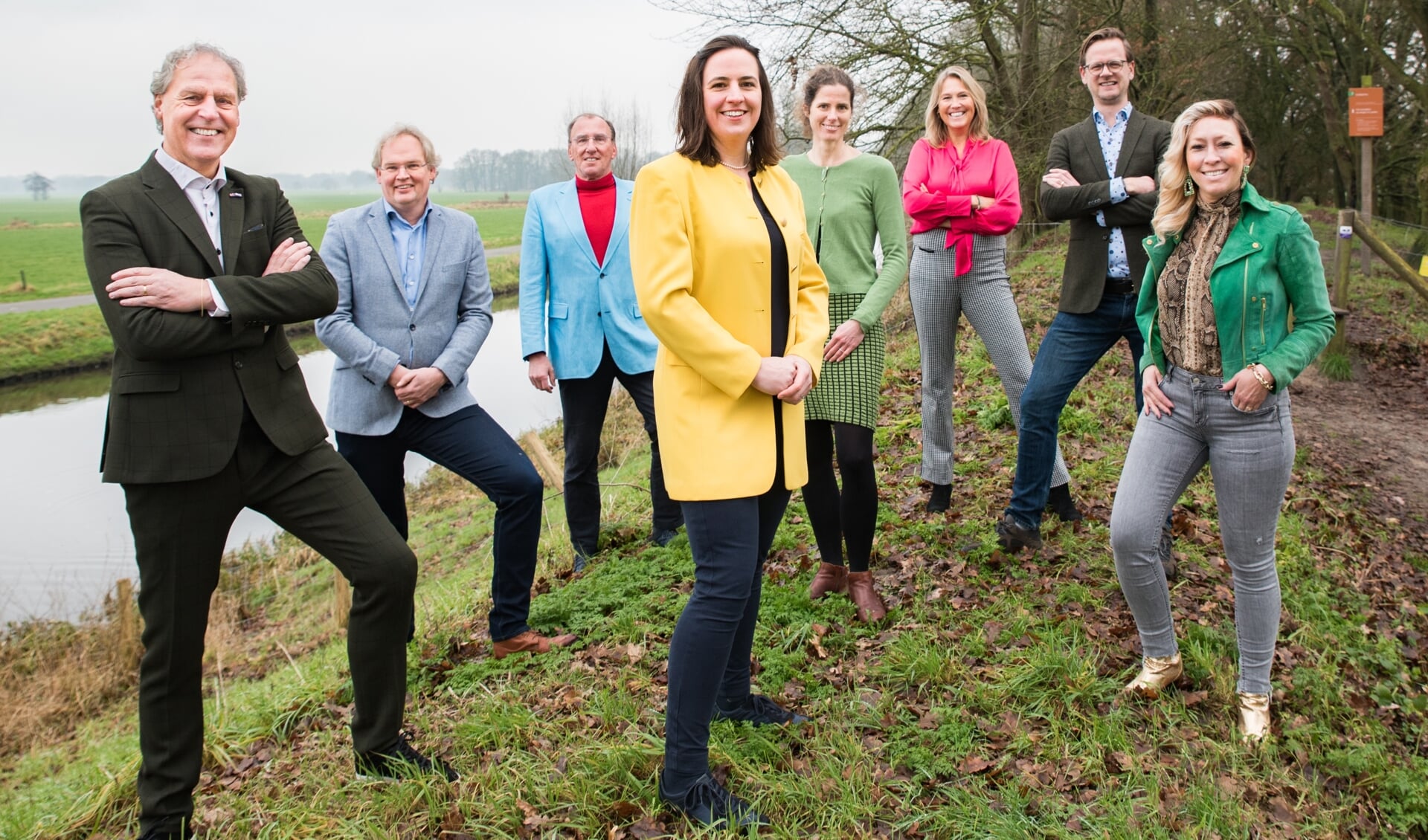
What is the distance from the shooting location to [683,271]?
270 centimetres

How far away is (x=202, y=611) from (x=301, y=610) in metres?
6.79

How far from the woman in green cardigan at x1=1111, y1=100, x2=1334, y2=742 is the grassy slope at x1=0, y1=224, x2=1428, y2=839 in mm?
354

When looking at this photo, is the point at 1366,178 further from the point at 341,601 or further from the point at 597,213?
the point at 341,601

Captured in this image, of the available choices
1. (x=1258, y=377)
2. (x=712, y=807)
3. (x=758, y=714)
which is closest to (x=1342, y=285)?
(x=1258, y=377)

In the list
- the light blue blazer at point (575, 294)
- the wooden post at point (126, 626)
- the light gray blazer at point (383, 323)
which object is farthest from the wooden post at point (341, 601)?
the light gray blazer at point (383, 323)

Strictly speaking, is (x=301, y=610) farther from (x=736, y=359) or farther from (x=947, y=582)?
(x=736, y=359)

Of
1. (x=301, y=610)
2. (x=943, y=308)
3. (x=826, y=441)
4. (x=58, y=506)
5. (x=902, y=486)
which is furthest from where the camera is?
(x=58, y=506)

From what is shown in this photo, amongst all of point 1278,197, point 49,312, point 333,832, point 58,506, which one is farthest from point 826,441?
point 49,312

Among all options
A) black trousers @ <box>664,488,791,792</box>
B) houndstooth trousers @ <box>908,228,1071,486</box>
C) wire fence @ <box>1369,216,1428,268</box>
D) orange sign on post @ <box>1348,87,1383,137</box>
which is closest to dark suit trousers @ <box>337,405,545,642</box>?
black trousers @ <box>664,488,791,792</box>

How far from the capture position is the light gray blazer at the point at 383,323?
4156 mm

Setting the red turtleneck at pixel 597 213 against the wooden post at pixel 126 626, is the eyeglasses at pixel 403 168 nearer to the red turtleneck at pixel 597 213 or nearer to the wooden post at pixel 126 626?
the red turtleneck at pixel 597 213

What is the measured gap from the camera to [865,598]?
4.32 metres

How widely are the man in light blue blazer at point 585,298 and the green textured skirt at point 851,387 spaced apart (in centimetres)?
154

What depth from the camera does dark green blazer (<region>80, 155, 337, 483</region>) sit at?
2814 millimetres
